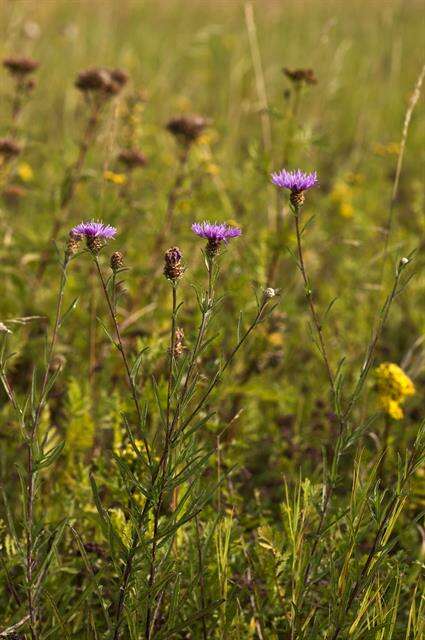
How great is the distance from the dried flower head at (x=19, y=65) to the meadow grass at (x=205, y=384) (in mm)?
24

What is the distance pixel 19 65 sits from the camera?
279 cm

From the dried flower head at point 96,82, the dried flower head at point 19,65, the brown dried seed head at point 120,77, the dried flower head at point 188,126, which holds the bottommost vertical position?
the dried flower head at point 188,126

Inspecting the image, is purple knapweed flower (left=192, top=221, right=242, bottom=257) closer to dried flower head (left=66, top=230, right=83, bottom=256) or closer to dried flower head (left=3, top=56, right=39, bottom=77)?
dried flower head (left=66, top=230, right=83, bottom=256)

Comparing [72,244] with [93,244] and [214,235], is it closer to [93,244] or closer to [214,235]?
[93,244]

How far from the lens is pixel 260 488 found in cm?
224

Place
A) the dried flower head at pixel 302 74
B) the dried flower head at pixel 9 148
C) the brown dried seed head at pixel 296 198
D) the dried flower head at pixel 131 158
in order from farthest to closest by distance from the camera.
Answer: the dried flower head at pixel 131 158 → the dried flower head at pixel 9 148 → the dried flower head at pixel 302 74 → the brown dried seed head at pixel 296 198

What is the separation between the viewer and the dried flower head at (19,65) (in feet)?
9.05

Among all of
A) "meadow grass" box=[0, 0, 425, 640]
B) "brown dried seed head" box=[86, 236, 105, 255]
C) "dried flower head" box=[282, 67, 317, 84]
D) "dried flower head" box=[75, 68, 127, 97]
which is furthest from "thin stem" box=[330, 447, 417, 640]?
"dried flower head" box=[75, 68, 127, 97]

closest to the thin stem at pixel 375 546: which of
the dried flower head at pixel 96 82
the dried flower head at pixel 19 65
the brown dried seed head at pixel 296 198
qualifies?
the brown dried seed head at pixel 296 198

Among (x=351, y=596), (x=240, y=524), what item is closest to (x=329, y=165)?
(x=240, y=524)

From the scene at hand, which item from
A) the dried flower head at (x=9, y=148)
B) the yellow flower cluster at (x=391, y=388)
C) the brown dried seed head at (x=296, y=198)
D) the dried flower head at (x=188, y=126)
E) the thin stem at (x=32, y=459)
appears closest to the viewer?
the thin stem at (x=32, y=459)

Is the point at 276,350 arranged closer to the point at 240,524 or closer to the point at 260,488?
the point at 260,488

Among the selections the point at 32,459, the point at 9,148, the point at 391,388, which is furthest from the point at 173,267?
the point at 9,148

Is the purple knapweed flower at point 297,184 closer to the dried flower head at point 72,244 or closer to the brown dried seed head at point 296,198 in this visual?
the brown dried seed head at point 296,198
